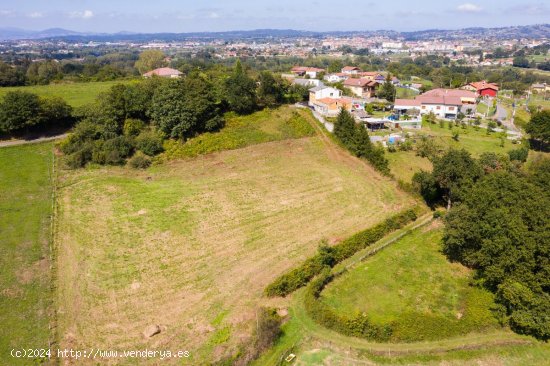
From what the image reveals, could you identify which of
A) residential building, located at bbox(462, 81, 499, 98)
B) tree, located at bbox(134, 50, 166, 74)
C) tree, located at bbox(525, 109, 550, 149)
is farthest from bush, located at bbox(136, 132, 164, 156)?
residential building, located at bbox(462, 81, 499, 98)

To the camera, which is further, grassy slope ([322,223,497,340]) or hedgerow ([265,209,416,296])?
hedgerow ([265,209,416,296])

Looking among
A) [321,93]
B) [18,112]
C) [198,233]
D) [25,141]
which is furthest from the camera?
[321,93]

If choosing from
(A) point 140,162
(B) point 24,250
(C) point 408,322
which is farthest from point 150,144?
(C) point 408,322

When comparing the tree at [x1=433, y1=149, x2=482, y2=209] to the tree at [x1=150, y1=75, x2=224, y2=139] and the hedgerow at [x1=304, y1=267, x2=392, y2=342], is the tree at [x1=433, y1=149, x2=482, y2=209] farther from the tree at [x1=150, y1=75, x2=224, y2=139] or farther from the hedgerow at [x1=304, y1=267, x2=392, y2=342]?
the tree at [x1=150, y1=75, x2=224, y2=139]

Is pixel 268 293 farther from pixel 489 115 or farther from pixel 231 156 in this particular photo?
pixel 489 115

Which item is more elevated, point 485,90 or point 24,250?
point 485,90

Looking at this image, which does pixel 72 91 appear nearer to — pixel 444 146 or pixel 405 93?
pixel 444 146

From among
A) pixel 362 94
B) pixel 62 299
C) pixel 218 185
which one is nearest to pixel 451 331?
pixel 62 299

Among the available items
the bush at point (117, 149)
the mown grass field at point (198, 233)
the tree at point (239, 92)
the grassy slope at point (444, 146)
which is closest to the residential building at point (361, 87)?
the grassy slope at point (444, 146)
